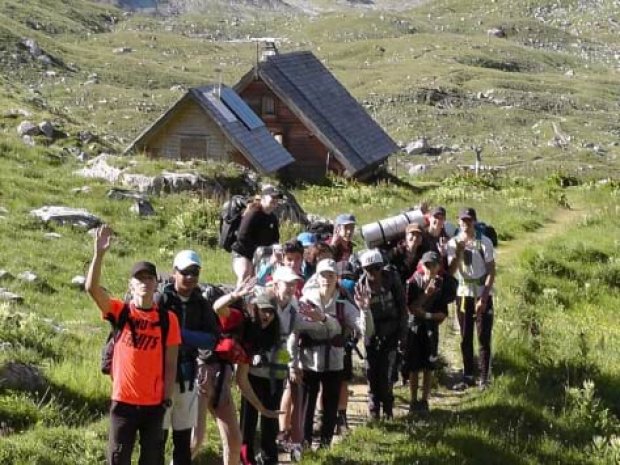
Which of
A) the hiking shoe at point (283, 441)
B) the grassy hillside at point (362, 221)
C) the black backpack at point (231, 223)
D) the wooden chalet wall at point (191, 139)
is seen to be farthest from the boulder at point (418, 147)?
the hiking shoe at point (283, 441)

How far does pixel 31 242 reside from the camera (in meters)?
16.0

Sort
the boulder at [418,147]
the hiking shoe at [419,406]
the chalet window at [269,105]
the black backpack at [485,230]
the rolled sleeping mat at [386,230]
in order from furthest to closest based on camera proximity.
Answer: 1. the boulder at [418,147]
2. the chalet window at [269,105]
3. the black backpack at [485,230]
4. the rolled sleeping mat at [386,230]
5. the hiking shoe at [419,406]

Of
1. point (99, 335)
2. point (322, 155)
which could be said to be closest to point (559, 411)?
point (99, 335)

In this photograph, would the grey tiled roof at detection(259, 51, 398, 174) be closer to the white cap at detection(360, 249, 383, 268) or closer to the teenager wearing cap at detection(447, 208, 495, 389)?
the teenager wearing cap at detection(447, 208, 495, 389)

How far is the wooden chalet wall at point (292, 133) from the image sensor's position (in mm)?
35562

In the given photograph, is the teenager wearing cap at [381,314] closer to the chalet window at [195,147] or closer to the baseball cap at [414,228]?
the baseball cap at [414,228]

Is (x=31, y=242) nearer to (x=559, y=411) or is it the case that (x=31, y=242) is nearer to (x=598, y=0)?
(x=559, y=411)

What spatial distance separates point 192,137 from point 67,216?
15.0 metres

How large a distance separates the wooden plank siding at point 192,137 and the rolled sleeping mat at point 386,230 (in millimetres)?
20153

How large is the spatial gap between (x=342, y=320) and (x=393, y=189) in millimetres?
24321

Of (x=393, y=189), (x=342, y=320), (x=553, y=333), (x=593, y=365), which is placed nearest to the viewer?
(x=342, y=320)

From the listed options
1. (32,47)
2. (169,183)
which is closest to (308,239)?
(169,183)

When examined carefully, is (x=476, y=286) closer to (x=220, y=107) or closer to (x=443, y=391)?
(x=443, y=391)

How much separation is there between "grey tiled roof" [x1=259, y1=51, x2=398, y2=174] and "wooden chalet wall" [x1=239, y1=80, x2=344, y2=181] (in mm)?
439
